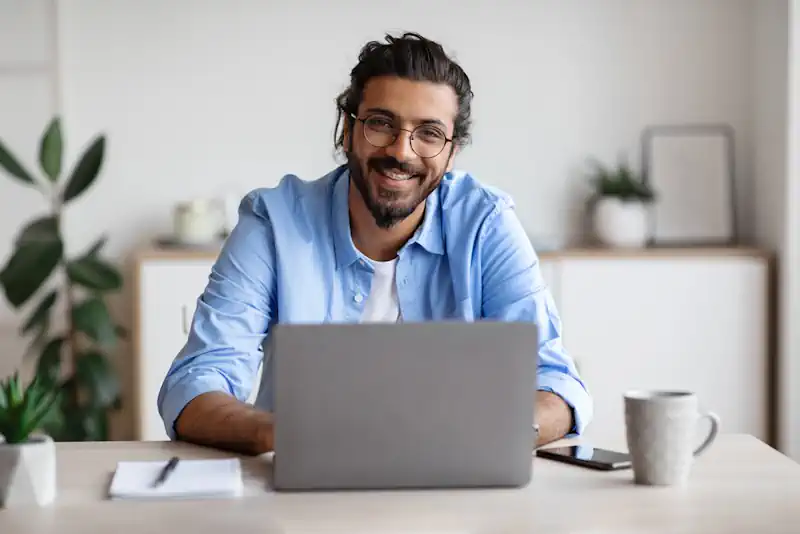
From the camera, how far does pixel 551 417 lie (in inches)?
77.0

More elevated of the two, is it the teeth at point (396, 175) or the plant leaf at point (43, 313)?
the teeth at point (396, 175)

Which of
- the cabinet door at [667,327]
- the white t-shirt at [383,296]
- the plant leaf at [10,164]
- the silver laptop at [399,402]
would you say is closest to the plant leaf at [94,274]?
the plant leaf at [10,164]

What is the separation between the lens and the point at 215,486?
1566 mm

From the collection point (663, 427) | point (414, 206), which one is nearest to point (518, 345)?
point (663, 427)

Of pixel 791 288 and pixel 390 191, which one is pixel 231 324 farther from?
pixel 791 288

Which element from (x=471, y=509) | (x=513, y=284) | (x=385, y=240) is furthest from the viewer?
(x=385, y=240)

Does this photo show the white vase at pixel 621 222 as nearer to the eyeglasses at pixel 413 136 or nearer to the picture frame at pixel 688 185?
the picture frame at pixel 688 185

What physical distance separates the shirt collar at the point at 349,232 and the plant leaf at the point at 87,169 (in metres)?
1.93

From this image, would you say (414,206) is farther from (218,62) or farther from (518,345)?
(218,62)

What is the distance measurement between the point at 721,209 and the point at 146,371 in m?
2.28

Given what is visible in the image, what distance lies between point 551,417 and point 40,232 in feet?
8.69

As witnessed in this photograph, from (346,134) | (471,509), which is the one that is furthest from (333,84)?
(471,509)

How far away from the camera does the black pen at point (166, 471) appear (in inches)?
62.6

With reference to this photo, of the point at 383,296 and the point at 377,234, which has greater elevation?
the point at 377,234
